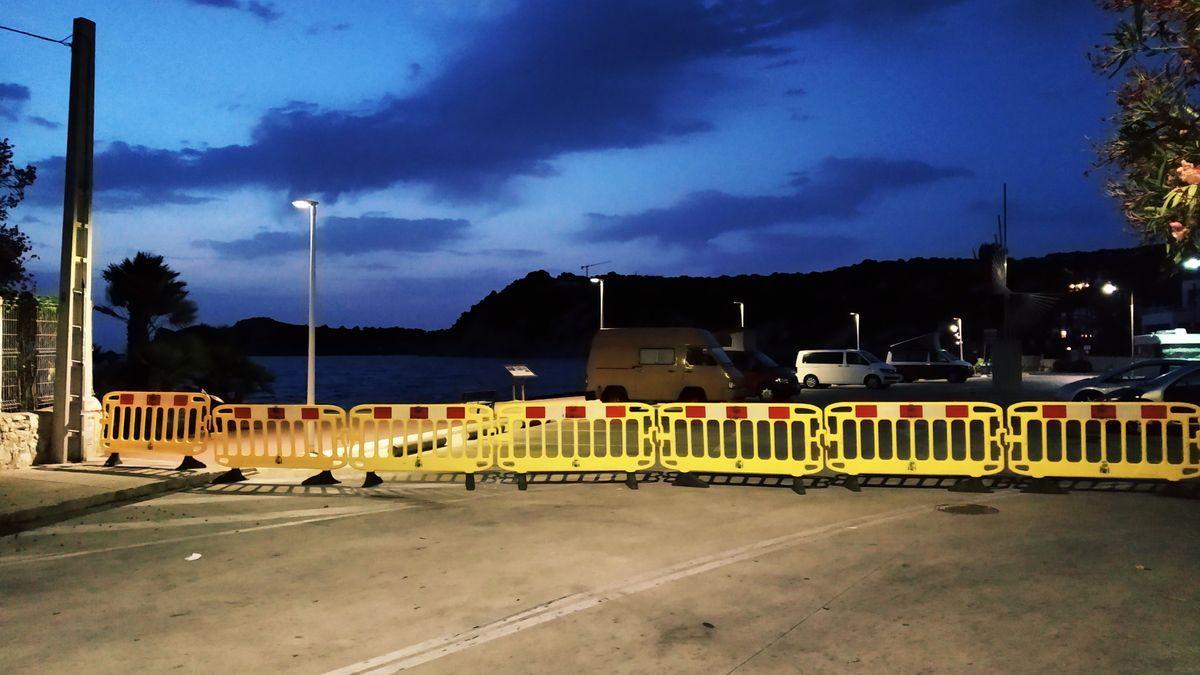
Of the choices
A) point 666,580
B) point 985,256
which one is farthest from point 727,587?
point 985,256

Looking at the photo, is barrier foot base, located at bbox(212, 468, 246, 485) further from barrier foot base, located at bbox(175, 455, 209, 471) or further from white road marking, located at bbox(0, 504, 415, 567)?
white road marking, located at bbox(0, 504, 415, 567)

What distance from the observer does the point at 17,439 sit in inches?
529

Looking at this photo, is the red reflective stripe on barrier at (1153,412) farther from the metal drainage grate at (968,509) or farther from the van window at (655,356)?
the van window at (655,356)

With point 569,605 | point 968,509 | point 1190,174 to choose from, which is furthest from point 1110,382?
point 569,605

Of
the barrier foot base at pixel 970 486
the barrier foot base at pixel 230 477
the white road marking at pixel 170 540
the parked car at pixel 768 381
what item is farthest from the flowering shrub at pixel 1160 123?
the parked car at pixel 768 381

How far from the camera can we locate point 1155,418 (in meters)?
11.7

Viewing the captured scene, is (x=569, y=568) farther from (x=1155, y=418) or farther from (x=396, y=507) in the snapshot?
(x=1155, y=418)

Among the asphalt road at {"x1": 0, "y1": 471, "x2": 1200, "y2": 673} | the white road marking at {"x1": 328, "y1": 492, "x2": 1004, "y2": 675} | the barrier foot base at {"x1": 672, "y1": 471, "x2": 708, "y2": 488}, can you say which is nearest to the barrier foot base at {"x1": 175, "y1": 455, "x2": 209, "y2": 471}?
the asphalt road at {"x1": 0, "y1": 471, "x2": 1200, "y2": 673}

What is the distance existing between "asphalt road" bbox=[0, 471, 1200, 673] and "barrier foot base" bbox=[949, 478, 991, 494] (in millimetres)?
517

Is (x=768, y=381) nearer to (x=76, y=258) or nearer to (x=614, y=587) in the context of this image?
(x=76, y=258)

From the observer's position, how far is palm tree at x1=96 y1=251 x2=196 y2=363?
33.1 metres

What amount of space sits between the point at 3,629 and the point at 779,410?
30.0ft

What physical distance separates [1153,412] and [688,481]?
19.8 ft

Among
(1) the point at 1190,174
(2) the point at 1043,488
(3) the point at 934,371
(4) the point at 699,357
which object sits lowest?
(2) the point at 1043,488
